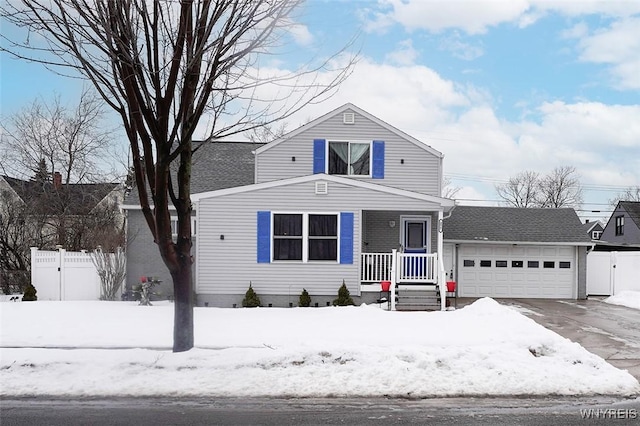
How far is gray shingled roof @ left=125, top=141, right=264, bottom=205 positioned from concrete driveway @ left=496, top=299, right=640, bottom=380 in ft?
33.3

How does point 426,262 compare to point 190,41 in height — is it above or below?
below

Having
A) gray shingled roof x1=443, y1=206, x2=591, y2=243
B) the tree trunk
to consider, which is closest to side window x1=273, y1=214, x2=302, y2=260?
gray shingled roof x1=443, y1=206, x2=591, y2=243

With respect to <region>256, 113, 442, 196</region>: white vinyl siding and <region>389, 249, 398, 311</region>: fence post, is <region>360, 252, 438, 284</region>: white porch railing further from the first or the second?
<region>256, 113, 442, 196</region>: white vinyl siding

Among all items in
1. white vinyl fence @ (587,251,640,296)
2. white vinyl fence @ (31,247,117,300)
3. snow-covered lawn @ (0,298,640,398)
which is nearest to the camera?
snow-covered lawn @ (0,298,640,398)

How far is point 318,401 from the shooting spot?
6.39m

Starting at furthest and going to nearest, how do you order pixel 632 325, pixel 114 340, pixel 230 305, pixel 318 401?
pixel 230 305 < pixel 632 325 < pixel 114 340 < pixel 318 401

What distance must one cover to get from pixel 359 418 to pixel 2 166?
2367 cm

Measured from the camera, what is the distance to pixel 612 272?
64.8 feet

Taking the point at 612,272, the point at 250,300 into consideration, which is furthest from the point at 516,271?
the point at 250,300

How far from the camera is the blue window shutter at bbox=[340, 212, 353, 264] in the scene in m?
14.9

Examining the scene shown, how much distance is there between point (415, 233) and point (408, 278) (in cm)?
271

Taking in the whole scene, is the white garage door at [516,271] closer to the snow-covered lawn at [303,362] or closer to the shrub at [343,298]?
the shrub at [343,298]

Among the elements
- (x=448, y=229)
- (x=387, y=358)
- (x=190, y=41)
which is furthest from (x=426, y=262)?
(x=190, y=41)

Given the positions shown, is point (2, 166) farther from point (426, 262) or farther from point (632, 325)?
point (632, 325)
